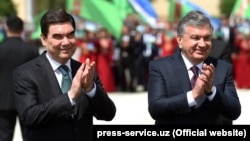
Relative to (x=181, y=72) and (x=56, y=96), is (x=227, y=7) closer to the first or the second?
(x=181, y=72)

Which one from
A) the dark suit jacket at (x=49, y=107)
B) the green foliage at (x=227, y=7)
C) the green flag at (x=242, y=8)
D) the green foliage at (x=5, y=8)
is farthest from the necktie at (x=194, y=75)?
the green foliage at (x=227, y=7)

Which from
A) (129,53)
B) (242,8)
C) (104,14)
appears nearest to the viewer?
(104,14)

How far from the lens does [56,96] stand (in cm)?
404

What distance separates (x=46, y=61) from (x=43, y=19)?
0.25 metres

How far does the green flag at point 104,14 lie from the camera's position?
16703 millimetres

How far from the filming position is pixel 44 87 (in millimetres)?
4043

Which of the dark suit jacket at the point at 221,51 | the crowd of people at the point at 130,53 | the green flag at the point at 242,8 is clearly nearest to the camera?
the dark suit jacket at the point at 221,51

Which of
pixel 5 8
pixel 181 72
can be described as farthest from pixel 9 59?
pixel 5 8

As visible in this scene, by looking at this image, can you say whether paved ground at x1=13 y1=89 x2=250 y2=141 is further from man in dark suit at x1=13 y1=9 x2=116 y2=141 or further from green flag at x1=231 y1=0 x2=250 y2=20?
man in dark suit at x1=13 y1=9 x2=116 y2=141

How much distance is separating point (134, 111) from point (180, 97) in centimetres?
914

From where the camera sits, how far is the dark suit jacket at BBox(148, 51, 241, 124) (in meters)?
4.03

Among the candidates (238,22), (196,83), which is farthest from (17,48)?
(238,22)

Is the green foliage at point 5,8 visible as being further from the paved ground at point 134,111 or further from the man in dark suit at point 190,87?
the man in dark suit at point 190,87

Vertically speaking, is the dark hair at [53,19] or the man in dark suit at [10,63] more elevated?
the dark hair at [53,19]
